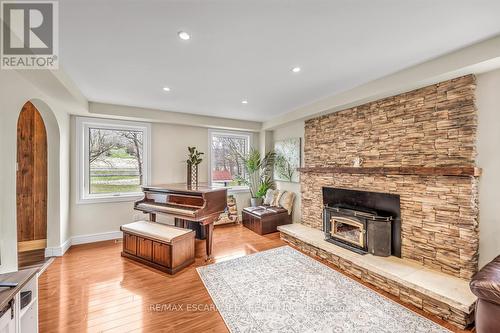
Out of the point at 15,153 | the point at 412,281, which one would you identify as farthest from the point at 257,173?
the point at 15,153

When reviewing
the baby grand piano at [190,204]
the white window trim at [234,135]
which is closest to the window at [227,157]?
the white window trim at [234,135]

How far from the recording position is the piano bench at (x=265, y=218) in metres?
4.43

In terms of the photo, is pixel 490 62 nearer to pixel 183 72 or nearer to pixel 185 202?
pixel 183 72

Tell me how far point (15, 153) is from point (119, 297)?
→ 183 cm

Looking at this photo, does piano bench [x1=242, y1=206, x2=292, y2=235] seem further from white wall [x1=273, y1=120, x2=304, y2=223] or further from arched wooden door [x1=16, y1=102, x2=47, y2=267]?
arched wooden door [x1=16, y1=102, x2=47, y2=267]

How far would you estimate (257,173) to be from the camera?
18.5ft

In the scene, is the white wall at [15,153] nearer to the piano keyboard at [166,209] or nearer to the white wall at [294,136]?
the piano keyboard at [166,209]

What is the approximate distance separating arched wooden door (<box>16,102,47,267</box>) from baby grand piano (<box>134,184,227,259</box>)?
1638 millimetres

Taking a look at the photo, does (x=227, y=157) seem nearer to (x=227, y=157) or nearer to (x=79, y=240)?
(x=227, y=157)

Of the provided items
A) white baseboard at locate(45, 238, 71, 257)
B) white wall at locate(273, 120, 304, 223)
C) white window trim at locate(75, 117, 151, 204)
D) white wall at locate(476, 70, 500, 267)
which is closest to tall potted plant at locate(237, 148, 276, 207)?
white wall at locate(273, 120, 304, 223)

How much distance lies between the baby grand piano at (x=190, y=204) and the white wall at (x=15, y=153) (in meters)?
1.21

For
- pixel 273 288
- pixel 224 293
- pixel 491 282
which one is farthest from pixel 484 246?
pixel 224 293

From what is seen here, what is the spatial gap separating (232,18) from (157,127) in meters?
3.44

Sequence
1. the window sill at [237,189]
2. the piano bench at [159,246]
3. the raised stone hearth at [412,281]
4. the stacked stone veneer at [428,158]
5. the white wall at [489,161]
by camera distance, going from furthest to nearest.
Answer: the window sill at [237,189], the piano bench at [159,246], the stacked stone veneer at [428,158], the white wall at [489,161], the raised stone hearth at [412,281]
